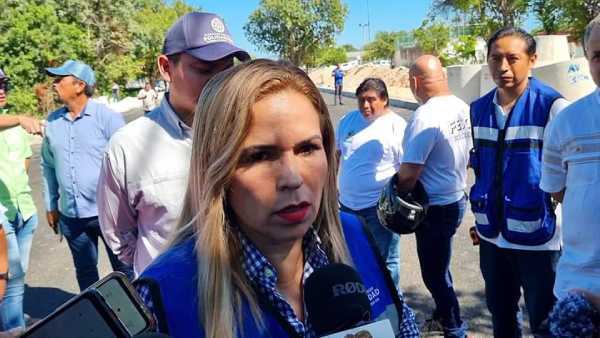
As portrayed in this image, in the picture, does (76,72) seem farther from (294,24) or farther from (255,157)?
(294,24)

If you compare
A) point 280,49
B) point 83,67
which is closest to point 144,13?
point 280,49

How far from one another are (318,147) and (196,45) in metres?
1.31

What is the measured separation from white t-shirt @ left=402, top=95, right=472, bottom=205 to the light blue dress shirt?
2.21 m

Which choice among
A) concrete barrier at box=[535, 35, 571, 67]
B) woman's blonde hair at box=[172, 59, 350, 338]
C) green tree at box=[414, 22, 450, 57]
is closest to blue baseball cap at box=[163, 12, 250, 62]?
woman's blonde hair at box=[172, 59, 350, 338]

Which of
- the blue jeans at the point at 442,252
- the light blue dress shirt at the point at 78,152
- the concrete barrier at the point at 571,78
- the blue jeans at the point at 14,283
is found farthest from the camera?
the concrete barrier at the point at 571,78

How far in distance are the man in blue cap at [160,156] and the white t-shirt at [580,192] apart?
1.39 m

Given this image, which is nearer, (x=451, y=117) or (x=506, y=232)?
(x=506, y=232)

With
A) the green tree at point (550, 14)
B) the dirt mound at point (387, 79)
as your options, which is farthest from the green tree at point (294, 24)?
the green tree at point (550, 14)

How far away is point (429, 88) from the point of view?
150 inches

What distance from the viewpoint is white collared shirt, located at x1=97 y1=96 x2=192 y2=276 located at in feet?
7.83

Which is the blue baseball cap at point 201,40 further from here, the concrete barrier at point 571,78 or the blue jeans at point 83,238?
the concrete barrier at point 571,78

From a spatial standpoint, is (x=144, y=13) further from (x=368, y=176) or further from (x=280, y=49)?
(x=368, y=176)

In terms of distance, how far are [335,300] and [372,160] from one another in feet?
9.73

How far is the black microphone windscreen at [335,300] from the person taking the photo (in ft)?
4.05
